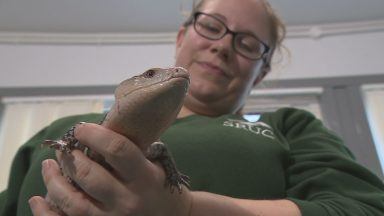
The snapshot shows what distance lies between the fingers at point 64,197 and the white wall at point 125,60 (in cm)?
259

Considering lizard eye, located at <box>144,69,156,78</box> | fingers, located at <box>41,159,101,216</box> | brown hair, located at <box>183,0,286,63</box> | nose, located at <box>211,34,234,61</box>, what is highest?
brown hair, located at <box>183,0,286,63</box>

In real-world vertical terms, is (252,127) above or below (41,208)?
above

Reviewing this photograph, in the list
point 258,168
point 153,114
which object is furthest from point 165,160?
point 258,168

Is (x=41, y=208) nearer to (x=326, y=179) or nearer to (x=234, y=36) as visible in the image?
(x=326, y=179)

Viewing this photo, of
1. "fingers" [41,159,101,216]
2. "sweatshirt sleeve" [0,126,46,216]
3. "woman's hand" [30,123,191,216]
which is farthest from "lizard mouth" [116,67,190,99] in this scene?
"sweatshirt sleeve" [0,126,46,216]

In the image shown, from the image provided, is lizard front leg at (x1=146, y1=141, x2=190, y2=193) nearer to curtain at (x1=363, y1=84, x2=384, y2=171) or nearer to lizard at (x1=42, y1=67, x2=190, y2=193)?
lizard at (x1=42, y1=67, x2=190, y2=193)

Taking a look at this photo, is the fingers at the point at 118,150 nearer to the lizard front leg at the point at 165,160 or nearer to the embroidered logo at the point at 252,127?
the lizard front leg at the point at 165,160

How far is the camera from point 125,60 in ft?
11.0

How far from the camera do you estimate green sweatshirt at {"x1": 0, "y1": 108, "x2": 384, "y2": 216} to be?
897 millimetres

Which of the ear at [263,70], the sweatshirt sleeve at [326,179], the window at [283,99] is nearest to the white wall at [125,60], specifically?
the window at [283,99]

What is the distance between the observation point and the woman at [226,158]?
581 millimetres

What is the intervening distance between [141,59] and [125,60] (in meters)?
0.14

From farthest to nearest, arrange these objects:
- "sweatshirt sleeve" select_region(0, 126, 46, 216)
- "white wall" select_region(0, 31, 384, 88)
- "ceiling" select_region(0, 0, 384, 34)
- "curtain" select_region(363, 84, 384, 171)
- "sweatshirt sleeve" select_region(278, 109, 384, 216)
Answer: "white wall" select_region(0, 31, 384, 88), "ceiling" select_region(0, 0, 384, 34), "curtain" select_region(363, 84, 384, 171), "sweatshirt sleeve" select_region(0, 126, 46, 216), "sweatshirt sleeve" select_region(278, 109, 384, 216)

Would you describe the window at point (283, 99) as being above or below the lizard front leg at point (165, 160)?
above
